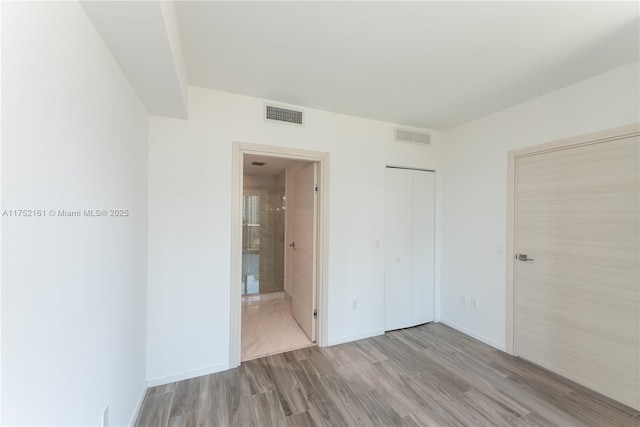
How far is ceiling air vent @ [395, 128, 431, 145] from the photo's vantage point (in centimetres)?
309

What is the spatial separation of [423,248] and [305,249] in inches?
61.2

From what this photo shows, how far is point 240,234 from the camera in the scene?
7.59 ft

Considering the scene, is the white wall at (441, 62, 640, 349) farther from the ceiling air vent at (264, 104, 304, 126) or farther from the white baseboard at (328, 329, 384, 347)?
the ceiling air vent at (264, 104, 304, 126)

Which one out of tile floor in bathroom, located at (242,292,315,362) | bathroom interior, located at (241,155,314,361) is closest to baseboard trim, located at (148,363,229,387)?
tile floor in bathroom, located at (242,292,315,362)

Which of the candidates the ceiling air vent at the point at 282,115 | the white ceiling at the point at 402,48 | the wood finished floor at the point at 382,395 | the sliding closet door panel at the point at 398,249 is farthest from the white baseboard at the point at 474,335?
the ceiling air vent at the point at 282,115

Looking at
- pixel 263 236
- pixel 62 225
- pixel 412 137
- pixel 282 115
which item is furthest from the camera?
pixel 263 236

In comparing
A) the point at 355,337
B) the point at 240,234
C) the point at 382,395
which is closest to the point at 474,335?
the point at 355,337

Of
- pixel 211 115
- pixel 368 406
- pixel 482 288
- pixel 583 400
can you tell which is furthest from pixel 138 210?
pixel 583 400

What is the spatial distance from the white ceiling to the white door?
1.07 m

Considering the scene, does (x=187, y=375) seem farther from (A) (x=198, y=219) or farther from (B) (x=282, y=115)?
(B) (x=282, y=115)

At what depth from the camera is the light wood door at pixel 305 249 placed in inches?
110

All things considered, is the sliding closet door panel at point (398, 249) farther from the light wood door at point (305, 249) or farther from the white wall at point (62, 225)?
the white wall at point (62, 225)

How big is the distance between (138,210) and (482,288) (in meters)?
3.45

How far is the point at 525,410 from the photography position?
1832 mm
